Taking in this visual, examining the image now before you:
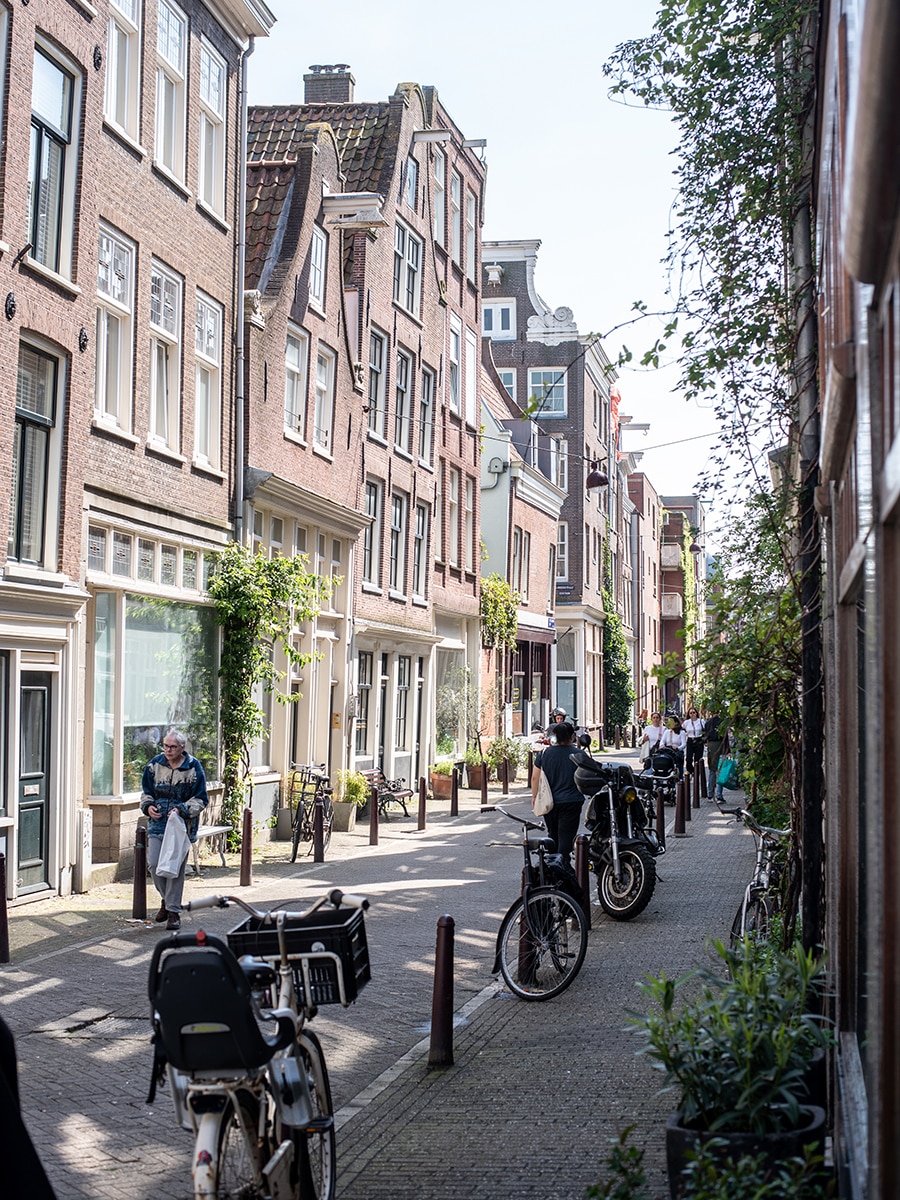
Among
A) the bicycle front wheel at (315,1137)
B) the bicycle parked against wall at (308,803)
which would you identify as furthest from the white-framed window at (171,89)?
the bicycle front wheel at (315,1137)

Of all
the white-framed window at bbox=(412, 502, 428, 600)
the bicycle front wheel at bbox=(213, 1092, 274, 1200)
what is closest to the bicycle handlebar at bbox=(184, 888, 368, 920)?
Result: the bicycle front wheel at bbox=(213, 1092, 274, 1200)

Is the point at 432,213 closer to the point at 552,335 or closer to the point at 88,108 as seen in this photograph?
the point at 88,108

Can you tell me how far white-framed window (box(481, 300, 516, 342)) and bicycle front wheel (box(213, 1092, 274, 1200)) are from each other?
5085cm

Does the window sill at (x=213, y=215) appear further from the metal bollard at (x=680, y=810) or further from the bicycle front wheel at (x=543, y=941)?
the bicycle front wheel at (x=543, y=941)

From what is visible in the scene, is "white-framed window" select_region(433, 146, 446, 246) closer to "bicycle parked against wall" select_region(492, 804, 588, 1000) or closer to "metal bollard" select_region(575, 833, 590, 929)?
"metal bollard" select_region(575, 833, 590, 929)

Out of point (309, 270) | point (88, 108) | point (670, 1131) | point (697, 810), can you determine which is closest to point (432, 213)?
point (309, 270)

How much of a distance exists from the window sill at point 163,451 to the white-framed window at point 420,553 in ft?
39.8

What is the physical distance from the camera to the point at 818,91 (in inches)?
265

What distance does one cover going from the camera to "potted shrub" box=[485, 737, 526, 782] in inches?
1302

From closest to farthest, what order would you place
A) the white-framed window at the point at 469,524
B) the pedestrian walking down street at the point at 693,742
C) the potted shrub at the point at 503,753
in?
the pedestrian walking down street at the point at 693,742 < the potted shrub at the point at 503,753 < the white-framed window at the point at 469,524

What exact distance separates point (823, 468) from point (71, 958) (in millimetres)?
7764

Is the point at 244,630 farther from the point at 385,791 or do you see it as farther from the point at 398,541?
the point at 398,541

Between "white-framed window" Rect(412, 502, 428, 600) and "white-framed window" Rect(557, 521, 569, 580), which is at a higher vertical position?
"white-framed window" Rect(557, 521, 569, 580)

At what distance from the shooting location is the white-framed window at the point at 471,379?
3488cm
